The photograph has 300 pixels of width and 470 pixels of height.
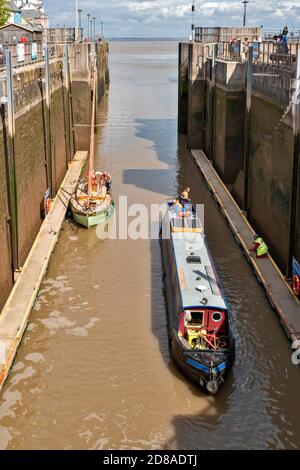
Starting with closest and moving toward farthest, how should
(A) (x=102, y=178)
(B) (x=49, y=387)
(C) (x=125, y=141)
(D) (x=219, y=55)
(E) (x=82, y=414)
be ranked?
(E) (x=82, y=414) < (B) (x=49, y=387) < (A) (x=102, y=178) < (D) (x=219, y=55) < (C) (x=125, y=141)

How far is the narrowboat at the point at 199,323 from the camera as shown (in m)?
15.9

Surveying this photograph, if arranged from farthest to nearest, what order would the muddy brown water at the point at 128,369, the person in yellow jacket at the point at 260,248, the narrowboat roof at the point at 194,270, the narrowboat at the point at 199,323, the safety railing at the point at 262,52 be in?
the safety railing at the point at 262,52 < the person in yellow jacket at the point at 260,248 < the narrowboat roof at the point at 194,270 < the narrowboat at the point at 199,323 < the muddy brown water at the point at 128,369

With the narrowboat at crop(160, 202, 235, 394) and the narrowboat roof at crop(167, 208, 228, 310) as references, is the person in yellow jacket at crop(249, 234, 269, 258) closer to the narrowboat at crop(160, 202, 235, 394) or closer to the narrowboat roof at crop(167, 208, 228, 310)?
the narrowboat roof at crop(167, 208, 228, 310)

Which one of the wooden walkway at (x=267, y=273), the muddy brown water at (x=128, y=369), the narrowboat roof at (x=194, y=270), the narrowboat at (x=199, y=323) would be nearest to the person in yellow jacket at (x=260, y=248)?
the wooden walkway at (x=267, y=273)

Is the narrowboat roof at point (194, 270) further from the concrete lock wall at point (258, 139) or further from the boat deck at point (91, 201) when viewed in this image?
the boat deck at point (91, 201)

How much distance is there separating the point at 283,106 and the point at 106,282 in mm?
8919

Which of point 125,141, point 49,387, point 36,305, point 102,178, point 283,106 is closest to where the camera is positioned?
point 49,387

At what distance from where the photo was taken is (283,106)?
880 inches

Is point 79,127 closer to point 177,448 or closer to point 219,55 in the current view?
point 219,55

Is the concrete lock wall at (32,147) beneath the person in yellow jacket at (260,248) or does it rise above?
above

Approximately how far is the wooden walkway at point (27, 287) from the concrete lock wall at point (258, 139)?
8.44 m

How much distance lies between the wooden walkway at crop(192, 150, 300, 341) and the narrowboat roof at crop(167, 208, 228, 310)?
2.34m

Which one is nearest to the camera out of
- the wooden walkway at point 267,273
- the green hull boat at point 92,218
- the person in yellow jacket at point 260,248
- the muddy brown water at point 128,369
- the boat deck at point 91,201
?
the muddy brown water at point 128,369

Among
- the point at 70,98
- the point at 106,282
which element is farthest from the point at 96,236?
the point at 70,98
